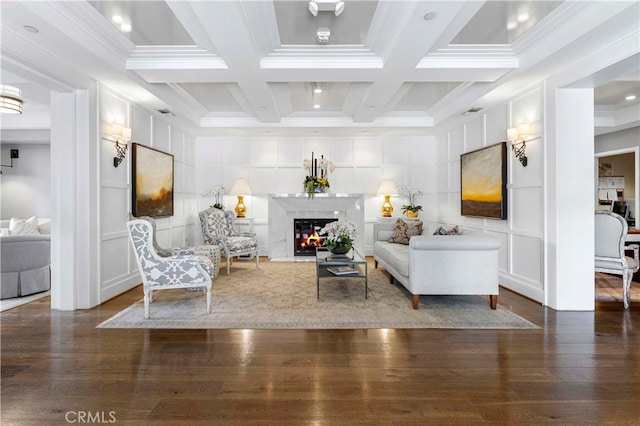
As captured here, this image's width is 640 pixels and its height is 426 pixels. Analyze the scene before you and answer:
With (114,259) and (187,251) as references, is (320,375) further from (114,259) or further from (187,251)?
(114,259)

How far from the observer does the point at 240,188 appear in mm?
6559

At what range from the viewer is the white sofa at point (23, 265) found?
3.89 metres

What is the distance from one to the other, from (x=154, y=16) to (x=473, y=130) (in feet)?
15.3

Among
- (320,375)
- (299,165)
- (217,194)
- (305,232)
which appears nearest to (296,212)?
(305,232)

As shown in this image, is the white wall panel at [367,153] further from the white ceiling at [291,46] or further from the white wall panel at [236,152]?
the white wall panel at [236,152]

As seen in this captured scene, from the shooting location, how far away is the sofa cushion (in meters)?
3.74

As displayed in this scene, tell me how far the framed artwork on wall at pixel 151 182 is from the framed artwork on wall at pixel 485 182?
4993mm

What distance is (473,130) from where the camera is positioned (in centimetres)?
525

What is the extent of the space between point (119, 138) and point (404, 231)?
14.2 ft

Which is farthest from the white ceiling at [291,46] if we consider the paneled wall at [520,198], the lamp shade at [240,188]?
the lamp shade at [240,188]

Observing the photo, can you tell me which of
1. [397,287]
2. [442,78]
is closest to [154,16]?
[442,78]

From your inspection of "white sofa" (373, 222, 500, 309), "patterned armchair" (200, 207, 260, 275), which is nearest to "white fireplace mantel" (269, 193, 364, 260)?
"patterned armchair" (200, 207, 260, 275)

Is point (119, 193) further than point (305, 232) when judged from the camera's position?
No

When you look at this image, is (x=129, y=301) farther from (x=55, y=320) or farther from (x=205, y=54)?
(x=205, y=54)
